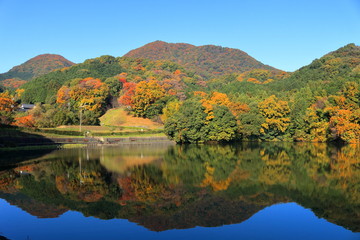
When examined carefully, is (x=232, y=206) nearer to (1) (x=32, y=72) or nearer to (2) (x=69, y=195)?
(2) (x=69, y=195)

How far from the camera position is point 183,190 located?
622 inches

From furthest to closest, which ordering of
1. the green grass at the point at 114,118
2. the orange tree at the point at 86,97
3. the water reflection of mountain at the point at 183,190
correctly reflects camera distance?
the orange tree at the point at 86,97
the green grass at the point at 114,118
the water reflection of mountain at the point at 183,190

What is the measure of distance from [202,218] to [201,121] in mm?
33957

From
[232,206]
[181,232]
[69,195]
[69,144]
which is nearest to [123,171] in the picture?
[69,195]

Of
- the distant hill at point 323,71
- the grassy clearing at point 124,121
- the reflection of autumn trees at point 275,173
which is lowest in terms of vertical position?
the reflection of autumn trees at point 275,173

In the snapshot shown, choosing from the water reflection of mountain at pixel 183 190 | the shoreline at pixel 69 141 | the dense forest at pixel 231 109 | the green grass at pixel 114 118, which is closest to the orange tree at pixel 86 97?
the dense forest at pixel 231 109

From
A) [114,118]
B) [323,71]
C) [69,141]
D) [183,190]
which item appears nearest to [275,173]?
[183,190]

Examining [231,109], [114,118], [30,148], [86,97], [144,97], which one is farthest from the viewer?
[86,97]

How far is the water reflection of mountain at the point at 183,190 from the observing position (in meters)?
12.2

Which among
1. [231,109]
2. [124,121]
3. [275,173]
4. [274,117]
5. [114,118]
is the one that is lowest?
[275,173]

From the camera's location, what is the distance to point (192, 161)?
2630 centimetres

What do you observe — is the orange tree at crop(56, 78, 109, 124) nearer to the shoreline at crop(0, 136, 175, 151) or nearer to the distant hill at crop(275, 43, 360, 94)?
the shoreline at crop(0, 136, 175, 151)

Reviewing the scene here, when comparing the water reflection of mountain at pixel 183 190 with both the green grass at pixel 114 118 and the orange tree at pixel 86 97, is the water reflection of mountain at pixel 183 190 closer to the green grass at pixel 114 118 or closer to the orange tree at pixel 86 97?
the green grass at pixel 114 118

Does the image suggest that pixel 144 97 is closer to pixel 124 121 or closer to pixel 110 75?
pixel 124 121
